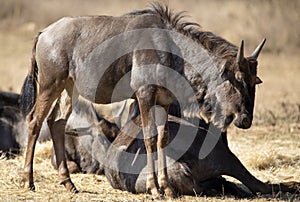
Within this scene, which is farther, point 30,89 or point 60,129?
point 30,89

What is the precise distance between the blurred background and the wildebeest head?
8.98 meters

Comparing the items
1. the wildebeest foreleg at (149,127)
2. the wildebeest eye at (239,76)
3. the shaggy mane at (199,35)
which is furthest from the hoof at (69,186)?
the wildebeest eye at (239,76)

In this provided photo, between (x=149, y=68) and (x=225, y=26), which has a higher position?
(x=149, y=68)

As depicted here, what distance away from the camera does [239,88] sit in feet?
24.5

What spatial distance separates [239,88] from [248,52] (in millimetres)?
15184

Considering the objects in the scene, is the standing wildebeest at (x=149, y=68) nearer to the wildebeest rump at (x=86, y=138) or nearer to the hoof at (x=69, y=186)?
the hoof at (x=69, y=186)

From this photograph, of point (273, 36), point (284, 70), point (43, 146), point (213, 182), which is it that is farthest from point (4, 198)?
point (273, 36)

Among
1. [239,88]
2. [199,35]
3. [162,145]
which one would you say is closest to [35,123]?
[162,145]

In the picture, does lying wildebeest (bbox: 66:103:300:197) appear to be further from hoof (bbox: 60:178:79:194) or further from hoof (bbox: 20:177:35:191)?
hoof (bbox: 20:177:35:191)

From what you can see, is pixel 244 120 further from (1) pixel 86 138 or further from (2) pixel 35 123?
(1) pixel 86 138

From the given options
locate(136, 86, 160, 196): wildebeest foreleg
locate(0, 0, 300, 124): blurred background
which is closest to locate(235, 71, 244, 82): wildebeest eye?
locate(136, 86, 160, 196): wildebeest foreleg

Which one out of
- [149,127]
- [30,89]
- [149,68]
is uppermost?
[149,68]

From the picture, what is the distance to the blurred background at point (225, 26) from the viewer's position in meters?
20.2

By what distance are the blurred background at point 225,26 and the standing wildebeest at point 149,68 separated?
8875 millimetres
